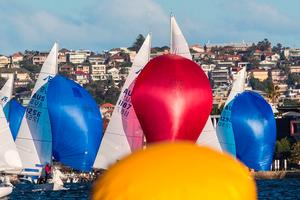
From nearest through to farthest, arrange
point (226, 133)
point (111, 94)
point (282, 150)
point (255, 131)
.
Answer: point (255, 131), point (226, 133), point (282, 150), point (111, 94)

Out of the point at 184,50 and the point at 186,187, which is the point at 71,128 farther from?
the point at 186,187

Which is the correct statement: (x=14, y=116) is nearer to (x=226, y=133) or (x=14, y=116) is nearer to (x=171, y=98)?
(x=226, y=133)

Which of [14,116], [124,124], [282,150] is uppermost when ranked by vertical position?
[124,124]

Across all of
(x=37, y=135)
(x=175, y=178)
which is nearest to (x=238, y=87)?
(x=37, y=135)

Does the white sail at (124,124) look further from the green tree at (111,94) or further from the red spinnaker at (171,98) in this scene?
the green tree at (111,94)

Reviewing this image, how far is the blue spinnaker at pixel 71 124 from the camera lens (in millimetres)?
34906

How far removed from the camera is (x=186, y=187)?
251cm

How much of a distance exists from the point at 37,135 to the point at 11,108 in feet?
39.6

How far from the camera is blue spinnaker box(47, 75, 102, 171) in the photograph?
34906 millimetres

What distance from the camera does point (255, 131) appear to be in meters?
41.2

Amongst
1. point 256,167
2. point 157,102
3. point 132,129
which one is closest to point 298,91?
point 256,167

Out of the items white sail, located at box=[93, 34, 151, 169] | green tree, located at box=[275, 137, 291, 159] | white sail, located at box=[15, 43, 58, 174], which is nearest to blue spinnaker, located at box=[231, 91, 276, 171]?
white sail, located at box=[15, 43, 58, 174]

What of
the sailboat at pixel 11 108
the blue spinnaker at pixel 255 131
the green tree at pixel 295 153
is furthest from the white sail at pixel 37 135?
the green tree at pixel 295 153

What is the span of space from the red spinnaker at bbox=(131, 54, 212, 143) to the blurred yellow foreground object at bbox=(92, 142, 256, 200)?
1168 centimetres
